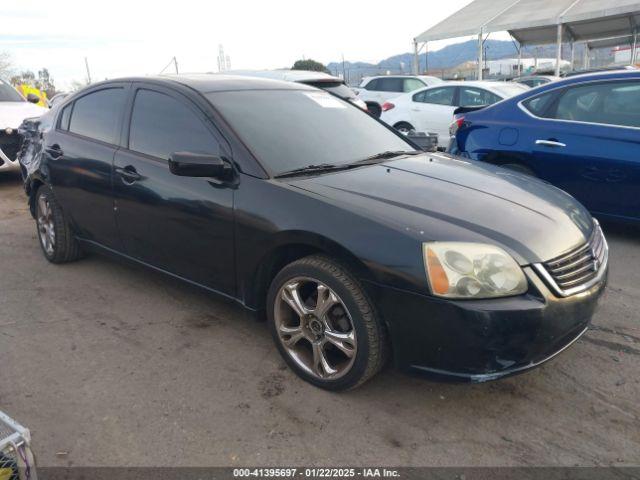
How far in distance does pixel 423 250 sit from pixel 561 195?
1.33 meters

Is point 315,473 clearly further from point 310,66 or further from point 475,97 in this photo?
point 310,66

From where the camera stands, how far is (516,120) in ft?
17.8

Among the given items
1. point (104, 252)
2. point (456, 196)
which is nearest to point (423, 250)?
point (456, 196)

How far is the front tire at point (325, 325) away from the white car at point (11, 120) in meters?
6.70

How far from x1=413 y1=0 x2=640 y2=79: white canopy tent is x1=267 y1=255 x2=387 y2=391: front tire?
61.8ft

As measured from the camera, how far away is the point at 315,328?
277 centimetres

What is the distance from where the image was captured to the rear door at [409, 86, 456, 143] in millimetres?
9867

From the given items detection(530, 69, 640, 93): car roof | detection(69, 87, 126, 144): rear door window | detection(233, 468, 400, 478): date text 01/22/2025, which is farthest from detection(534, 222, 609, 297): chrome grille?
detection(69, 87, 126, 144): rear door window

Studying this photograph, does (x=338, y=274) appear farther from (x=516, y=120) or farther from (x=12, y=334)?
(x=516, y=120)

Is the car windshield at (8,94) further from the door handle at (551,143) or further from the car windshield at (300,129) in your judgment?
the door handle at (551,143)

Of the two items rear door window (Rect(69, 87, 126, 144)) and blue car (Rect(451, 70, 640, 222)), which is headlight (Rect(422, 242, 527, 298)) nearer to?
rear door window (Rect(69, 87, 126, 144))

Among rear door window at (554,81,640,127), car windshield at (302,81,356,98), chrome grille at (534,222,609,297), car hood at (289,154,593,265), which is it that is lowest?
chrome grille at (534,222,609,297)

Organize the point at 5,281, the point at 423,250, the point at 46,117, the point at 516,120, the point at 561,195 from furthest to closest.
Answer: the point at 516,120
the point at 46,117
the point at 5,281
the point at 561,195
the point at 423,250

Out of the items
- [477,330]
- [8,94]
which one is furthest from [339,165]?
[8,94]
